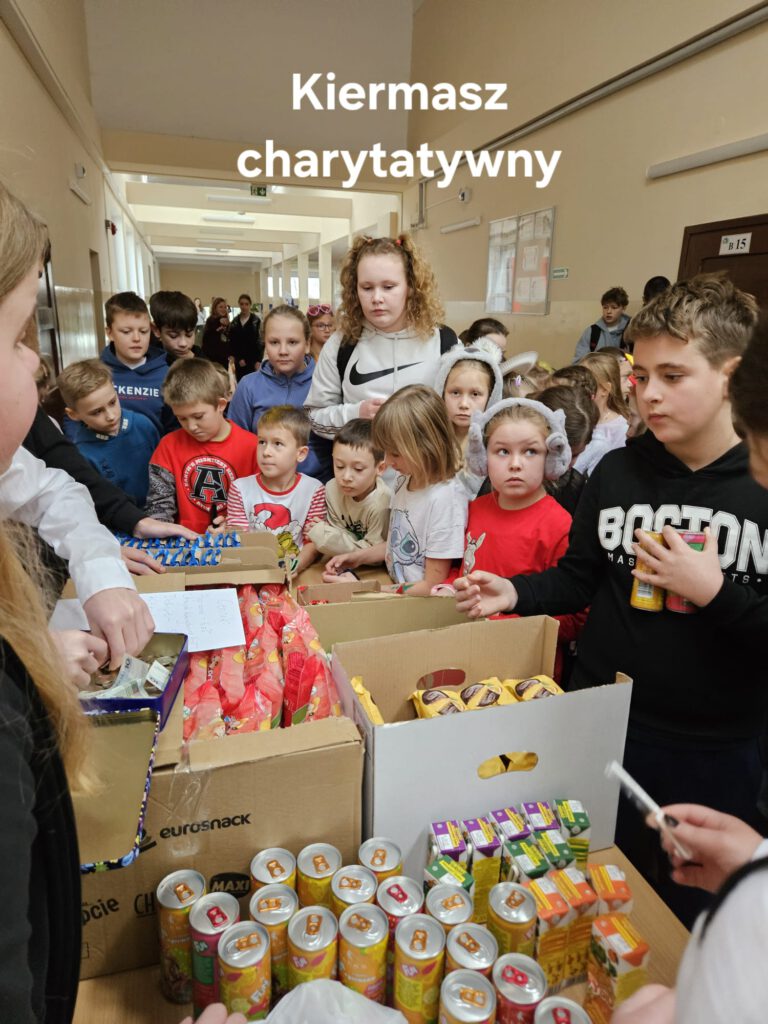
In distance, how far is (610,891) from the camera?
82 cm

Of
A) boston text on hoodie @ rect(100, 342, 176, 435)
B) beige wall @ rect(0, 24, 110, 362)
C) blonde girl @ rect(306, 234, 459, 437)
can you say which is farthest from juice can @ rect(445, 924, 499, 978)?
beige wall @ rect(0, 24, 110, 362)

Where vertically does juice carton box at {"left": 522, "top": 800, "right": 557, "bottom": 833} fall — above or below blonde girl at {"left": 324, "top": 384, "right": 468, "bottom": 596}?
below

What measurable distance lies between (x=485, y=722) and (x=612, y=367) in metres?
2.67

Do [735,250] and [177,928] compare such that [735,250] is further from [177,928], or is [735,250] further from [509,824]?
[177,928]

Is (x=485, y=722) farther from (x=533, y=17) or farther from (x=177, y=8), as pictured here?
(x=177, y=8)

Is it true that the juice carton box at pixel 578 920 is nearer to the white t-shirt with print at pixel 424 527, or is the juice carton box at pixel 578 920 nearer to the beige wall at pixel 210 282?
the white t-shirt with print at pixel 424 527

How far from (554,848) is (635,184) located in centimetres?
566

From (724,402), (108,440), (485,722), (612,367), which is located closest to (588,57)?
(612,367)

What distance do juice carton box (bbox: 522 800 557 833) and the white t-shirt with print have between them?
1015 millimetres

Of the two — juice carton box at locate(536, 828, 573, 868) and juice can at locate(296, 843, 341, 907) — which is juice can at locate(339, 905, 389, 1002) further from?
juice carton box at locate(536, 828, 573, 868)

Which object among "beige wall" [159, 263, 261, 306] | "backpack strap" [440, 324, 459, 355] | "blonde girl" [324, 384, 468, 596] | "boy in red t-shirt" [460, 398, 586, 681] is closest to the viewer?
"boy in red t-shirt" [460, 398, 586, 681]

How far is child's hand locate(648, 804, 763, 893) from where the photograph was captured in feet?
2.47

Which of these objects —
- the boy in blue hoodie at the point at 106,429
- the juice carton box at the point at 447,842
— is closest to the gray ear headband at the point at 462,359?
the boy in blue hoodie at the point at 106,429

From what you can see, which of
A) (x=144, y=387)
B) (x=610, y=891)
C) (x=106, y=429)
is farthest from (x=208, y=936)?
(x=144, y=387)
